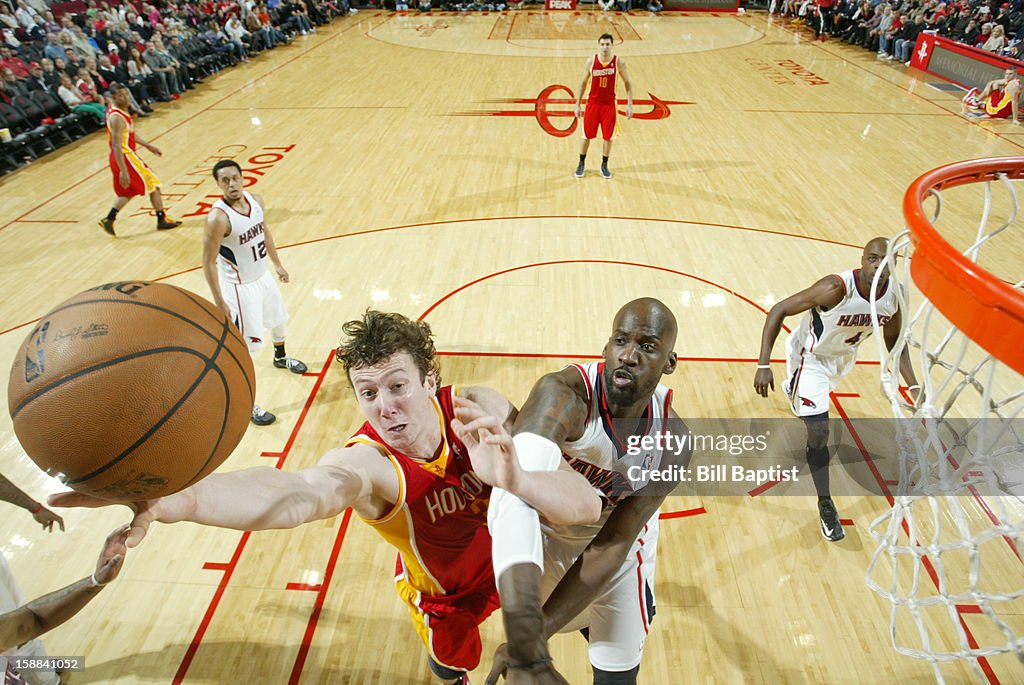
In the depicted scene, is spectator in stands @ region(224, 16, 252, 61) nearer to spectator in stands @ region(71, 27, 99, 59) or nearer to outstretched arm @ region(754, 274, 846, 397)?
spectator in stands @ region(71, 27, 99, 59)

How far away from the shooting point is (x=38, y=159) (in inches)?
390

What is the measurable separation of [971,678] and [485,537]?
2.45m

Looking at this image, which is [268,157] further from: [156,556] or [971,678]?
[971,678]

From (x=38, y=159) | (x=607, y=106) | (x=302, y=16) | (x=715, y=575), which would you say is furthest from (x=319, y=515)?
(x=302, y=16)

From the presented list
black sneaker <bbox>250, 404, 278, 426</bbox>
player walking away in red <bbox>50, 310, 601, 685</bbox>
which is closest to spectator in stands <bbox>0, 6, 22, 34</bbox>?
black sneaker <bbox>250, 404, 278, 426</bbox>

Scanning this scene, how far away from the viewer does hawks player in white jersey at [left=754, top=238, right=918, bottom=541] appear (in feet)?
12.5

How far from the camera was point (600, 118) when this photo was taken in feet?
29.1

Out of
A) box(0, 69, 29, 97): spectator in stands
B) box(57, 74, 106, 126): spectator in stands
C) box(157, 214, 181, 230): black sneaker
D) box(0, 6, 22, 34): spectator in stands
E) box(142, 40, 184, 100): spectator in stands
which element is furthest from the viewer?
box(142, 40, 184, 100): spectator in stands

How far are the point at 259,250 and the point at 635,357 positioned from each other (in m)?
3.22

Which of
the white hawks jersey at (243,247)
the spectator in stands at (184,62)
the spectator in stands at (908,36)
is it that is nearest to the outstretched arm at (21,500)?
the white hawks jersey at (243,247)

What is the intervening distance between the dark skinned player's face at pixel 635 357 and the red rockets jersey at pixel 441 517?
0.62 metres

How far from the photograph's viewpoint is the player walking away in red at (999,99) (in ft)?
36.8

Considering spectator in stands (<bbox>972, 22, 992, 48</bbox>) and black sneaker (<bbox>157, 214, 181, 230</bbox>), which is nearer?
black sneaker (<bbox>157, 214, 181, 230</bbox>)

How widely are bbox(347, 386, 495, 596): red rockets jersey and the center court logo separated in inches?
354
